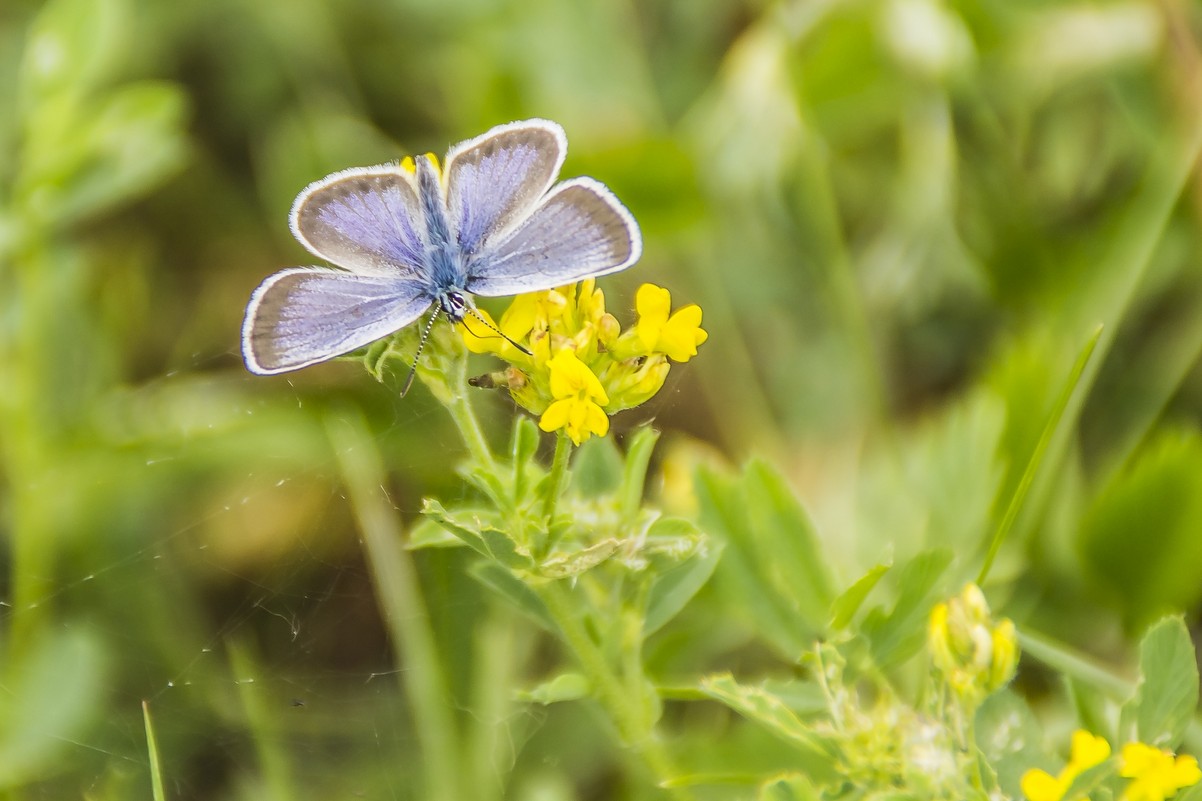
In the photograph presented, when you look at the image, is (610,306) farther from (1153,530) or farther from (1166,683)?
(1153,530)

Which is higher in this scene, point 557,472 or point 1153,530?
point 557,472

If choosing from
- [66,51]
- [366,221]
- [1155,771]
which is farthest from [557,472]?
[66,51]

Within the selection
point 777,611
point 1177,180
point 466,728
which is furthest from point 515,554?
point 1177,180

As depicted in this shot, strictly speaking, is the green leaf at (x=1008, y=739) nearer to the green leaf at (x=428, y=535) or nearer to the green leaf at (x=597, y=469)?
the green leaf at (x=597, y=469)

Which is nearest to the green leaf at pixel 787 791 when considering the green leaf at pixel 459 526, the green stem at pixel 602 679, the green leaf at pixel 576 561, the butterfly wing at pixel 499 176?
the green stem at pixel 602 679

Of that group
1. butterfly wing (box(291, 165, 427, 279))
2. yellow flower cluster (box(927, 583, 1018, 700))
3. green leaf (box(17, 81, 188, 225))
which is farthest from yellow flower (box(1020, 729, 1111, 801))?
green leaf (box(17, 81, 188, 225))

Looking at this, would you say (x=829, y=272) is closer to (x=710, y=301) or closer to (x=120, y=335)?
(x=710, y=301)
